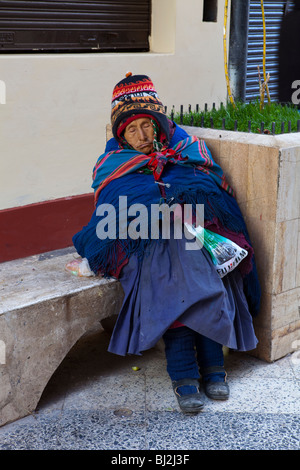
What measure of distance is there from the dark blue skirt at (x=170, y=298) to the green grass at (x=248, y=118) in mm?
908

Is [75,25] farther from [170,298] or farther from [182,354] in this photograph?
[182,354]

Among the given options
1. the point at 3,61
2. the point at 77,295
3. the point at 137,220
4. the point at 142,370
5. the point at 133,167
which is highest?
the point at 3,61

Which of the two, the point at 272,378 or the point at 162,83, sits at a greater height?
the point at 162,83

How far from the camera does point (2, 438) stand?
2844 millimetres

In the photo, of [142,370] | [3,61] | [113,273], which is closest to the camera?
[113,273]

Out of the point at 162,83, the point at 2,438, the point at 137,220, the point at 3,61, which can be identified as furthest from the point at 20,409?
the point at 162,83

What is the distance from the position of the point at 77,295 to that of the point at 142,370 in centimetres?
68

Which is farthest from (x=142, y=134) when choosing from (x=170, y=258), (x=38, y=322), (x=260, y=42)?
(x=260, y=42)

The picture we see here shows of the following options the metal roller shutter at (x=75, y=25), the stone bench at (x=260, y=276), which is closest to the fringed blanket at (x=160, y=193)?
the stone bench at (x=260, y=276)

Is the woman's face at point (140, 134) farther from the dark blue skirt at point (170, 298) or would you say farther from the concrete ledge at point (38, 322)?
the concrete ledge at point (38, 322)

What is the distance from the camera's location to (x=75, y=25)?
5266 mm

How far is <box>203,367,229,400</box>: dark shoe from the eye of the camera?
3.15 metres

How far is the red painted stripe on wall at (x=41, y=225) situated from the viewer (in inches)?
188
